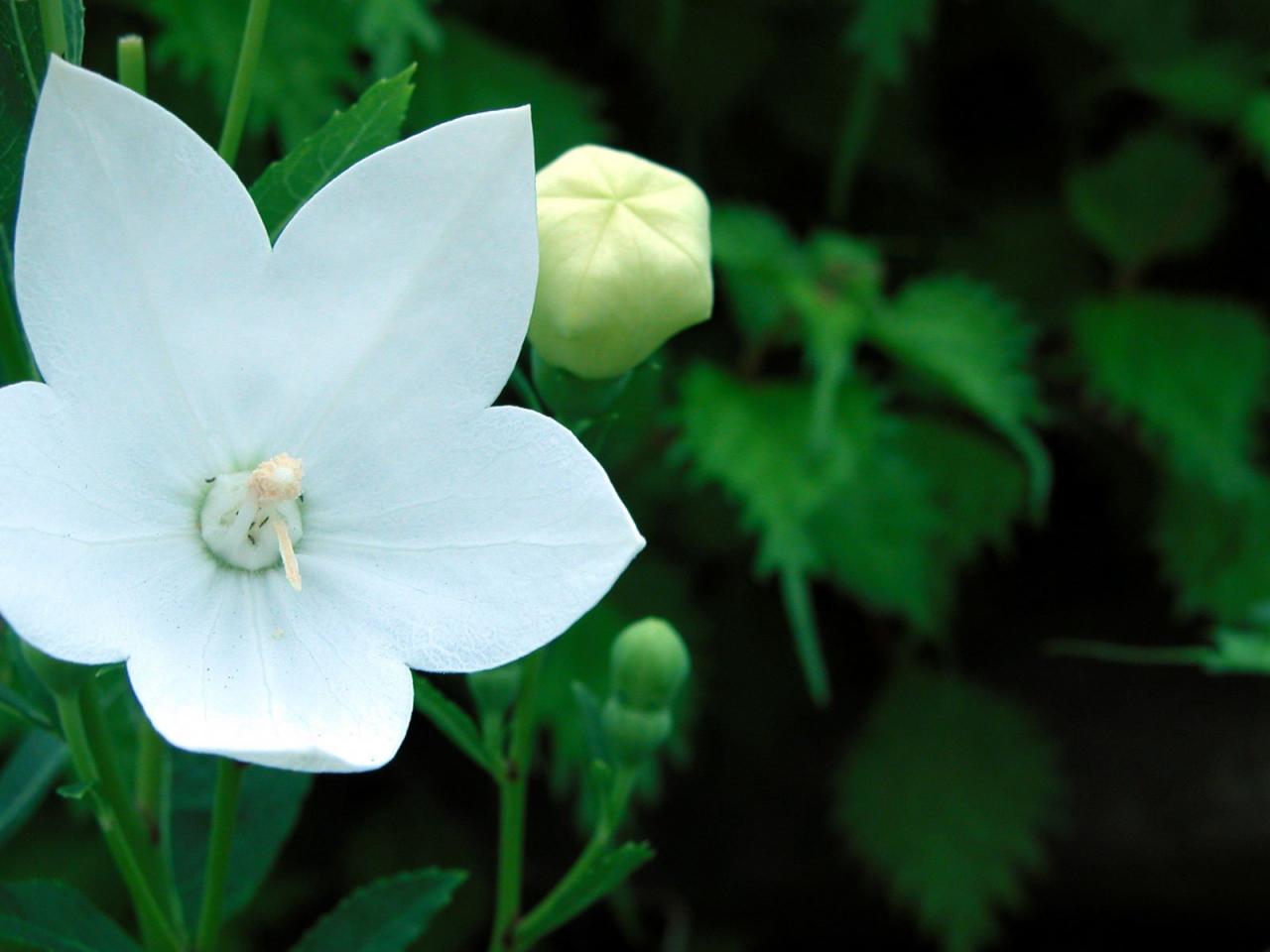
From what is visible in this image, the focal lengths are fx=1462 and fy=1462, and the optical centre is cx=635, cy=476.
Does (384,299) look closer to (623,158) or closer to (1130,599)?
(623,158)

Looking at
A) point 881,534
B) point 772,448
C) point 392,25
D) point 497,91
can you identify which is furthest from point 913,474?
point 392,25

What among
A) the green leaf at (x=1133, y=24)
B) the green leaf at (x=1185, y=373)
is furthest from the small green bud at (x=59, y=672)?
the green leaf at (x=1133, y=24)

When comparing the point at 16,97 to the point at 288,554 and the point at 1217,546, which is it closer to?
the point at 288,554

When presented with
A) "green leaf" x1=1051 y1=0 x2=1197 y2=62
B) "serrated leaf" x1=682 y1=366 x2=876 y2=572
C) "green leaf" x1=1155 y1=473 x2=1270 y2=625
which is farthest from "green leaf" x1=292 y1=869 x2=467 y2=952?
"green leaf" x1=1051 y1=0 x2=1197 y2=62

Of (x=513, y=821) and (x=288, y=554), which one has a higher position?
(x=288, y=554)

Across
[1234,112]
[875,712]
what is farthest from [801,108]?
[875,712]

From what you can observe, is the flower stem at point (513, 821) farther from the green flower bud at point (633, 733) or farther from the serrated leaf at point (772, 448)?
the serrated leaf at point (772, 448)

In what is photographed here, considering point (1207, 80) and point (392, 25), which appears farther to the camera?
point (1207, 80)
